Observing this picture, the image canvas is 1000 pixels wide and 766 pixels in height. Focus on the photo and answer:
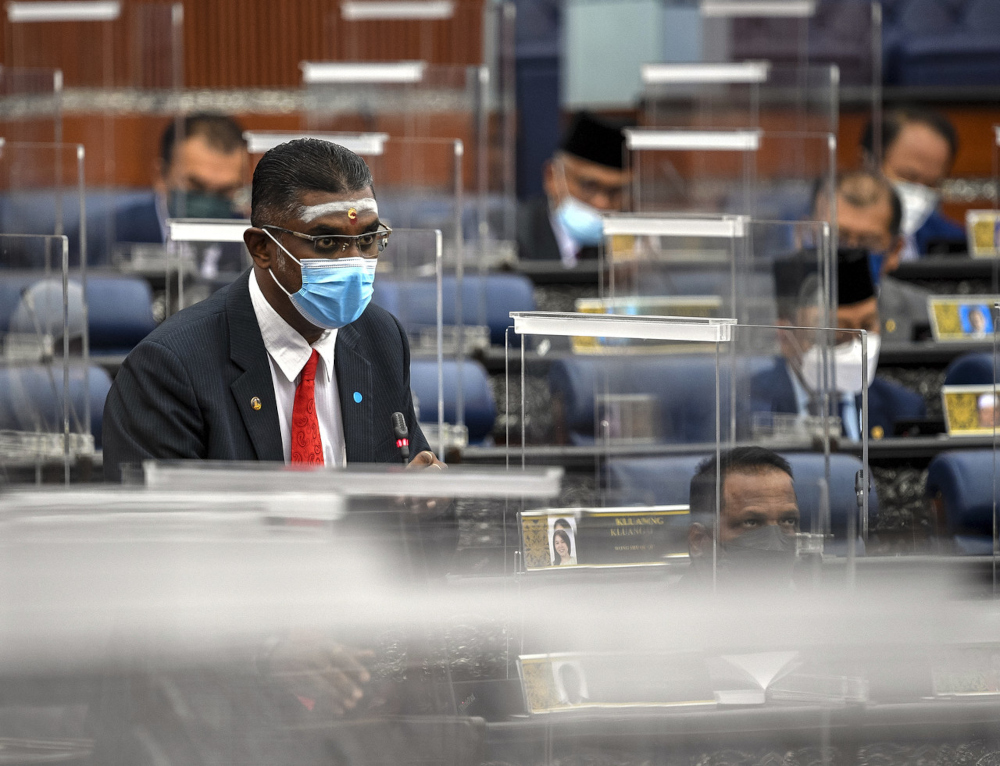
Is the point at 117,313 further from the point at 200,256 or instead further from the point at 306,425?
the point at 306,425

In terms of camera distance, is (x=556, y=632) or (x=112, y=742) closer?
(x=112, y=742)

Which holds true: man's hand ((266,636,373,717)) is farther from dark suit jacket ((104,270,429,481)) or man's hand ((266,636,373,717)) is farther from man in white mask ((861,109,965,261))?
man in white mask ((861,109,965,261))

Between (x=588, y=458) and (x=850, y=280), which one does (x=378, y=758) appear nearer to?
(x=588, y=458)

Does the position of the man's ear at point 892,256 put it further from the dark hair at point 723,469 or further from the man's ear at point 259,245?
the man's ear at point 259,245

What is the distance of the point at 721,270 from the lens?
2799 millimetres

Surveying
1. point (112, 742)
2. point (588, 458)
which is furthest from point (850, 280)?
point (112, 742)

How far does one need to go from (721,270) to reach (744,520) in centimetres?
159

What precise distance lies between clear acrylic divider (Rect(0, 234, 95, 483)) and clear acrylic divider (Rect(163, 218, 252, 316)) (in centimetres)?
19

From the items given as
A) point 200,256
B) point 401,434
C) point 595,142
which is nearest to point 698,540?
point 401,434

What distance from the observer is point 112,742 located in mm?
1020

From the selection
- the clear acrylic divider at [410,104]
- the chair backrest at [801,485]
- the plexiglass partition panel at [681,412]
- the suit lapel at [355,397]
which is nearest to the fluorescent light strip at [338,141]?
the clear acrylic divider at [410,104]

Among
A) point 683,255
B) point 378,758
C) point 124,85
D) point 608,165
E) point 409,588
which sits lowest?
point 378,758

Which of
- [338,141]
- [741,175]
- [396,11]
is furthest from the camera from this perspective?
[396,11]

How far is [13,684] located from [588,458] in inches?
37.6
